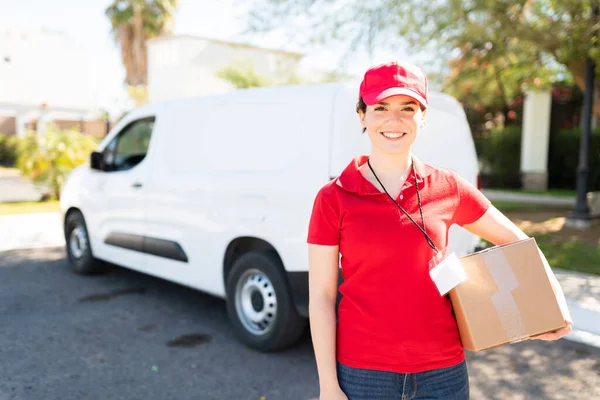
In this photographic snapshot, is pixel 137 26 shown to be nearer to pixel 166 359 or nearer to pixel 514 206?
pixel 514 206

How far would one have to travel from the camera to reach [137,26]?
33.1 m

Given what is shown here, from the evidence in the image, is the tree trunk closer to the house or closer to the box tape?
the house

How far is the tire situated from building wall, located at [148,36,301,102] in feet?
74.2

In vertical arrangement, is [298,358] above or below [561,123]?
below

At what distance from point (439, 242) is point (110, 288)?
525 cm

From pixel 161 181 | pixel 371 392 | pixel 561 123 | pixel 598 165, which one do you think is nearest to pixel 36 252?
pixel 161 181

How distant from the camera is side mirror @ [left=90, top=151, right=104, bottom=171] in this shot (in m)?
6.12

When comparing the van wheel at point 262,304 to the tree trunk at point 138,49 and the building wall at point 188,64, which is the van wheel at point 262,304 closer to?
the building wall at point 188,64

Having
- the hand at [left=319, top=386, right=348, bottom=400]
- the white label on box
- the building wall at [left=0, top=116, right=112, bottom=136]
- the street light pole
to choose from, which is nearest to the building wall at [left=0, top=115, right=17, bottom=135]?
the building wall at [left=0, top=116, right=112, bottom=136]

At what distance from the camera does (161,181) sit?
523cm

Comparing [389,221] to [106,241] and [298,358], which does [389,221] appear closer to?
[298,358]

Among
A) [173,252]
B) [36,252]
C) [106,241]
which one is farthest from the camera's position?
[36,252]

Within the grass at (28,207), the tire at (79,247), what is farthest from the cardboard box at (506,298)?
the grass at (28,207)

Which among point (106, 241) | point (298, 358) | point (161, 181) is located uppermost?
point (161, 181)
